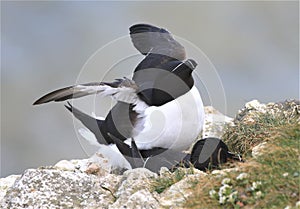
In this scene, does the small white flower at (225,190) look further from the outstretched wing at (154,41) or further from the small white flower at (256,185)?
the outstretched wing at (154,41)

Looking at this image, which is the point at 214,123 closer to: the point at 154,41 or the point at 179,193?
the point at 154,41

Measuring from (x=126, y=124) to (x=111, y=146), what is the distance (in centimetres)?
57

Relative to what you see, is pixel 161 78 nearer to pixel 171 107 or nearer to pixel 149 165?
pixel 171 107

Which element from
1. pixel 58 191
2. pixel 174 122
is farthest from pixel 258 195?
→ pixel 174 122

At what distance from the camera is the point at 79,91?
8.37 meters

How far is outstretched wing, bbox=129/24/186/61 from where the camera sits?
10.6m

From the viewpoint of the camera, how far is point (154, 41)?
11.3m

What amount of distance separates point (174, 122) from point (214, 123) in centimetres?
292

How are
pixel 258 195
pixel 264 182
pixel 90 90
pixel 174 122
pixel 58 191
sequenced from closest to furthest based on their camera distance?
pixel 258 195 → pixel 264 182 → pixel 58 191 → pixel 90 90 → pixel 174 122

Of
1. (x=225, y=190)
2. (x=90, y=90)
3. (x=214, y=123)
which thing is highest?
(x=90, y=90)

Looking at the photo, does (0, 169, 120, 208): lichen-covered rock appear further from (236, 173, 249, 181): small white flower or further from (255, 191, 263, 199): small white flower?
(255, 191, 263, 199): small white flower

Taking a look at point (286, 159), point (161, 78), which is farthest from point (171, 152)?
point (286, 159)

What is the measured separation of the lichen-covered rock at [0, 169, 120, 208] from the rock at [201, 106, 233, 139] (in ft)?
10.8

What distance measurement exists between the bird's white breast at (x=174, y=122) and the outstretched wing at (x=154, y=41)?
3.86 ft
